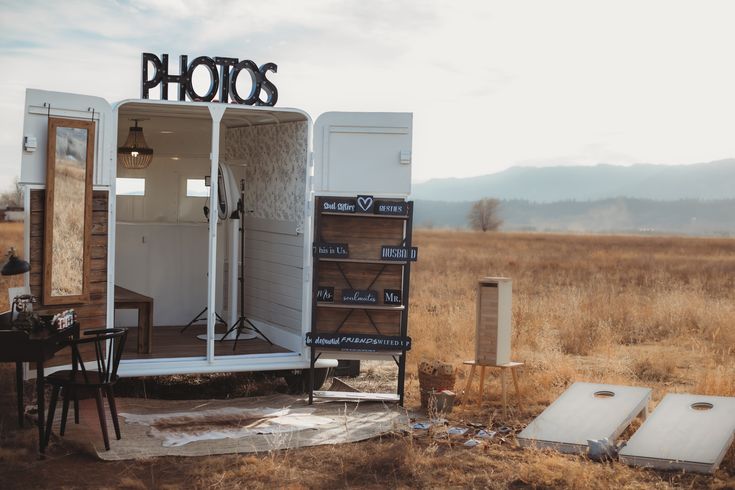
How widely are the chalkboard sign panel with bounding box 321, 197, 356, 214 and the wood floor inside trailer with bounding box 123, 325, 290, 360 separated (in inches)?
61.1

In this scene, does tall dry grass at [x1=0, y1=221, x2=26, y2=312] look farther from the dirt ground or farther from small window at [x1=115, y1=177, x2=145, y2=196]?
the dirt ground

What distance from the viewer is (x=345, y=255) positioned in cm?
817

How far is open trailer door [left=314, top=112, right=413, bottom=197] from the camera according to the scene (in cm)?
825

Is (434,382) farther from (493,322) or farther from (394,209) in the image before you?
(394,209)

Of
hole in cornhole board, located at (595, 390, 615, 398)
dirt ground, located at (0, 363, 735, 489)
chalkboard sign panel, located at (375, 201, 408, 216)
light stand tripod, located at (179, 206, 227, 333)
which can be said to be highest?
chalkboard sign panel, located at (375, 201, 408, 216)

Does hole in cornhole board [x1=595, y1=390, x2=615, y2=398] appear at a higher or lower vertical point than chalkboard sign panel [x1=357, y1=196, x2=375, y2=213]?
lower

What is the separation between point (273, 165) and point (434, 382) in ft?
9.13

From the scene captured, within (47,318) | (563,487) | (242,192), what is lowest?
(563,487)

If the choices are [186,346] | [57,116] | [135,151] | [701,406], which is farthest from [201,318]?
[701,406]

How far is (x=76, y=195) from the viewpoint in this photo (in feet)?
24.5

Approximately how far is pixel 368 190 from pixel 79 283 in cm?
256

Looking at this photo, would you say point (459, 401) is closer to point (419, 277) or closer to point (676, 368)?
point (676, 368)

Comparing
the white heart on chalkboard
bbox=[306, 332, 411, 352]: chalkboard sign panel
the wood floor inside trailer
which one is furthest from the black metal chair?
the white heart on chalkboard

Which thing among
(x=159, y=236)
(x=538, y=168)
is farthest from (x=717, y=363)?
(x=538, y=168)
